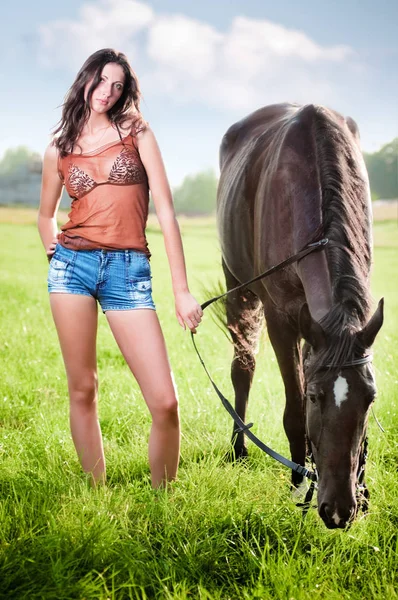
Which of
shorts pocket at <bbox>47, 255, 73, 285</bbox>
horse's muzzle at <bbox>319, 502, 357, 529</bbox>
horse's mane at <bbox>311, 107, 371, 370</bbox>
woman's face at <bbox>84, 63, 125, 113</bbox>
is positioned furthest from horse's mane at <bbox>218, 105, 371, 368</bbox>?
shorts pocket at <bbox>47, 255, 73, 285</bbox>

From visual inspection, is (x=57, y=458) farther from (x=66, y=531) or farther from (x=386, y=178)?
(x=386, y=178)

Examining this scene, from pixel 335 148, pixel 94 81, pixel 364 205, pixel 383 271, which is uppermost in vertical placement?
pixel 94 81

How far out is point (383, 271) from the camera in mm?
15680

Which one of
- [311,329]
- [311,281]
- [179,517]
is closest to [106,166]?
[311,281]

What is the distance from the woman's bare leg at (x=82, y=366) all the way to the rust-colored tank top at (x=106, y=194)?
0.27 metres

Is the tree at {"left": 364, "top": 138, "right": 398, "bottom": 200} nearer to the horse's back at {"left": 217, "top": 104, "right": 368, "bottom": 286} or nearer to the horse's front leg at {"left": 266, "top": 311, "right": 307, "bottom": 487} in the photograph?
the horse's back at {"left": 217, "top": 104, "right": 368, "bottom": 286}

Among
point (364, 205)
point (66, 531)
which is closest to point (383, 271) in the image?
point (364, 205)

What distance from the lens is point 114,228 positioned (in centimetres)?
262

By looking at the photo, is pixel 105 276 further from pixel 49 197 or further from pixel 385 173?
pixel 385 173

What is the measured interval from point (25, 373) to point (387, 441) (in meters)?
2.93

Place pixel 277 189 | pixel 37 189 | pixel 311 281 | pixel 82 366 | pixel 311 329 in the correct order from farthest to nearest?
pixel 37 189
pixel 277 189
pixel 82 366
pixel 311 281
pixel 311 329

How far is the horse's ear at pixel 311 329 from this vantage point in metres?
2.30

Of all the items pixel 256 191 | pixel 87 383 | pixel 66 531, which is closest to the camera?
pixel 66 531

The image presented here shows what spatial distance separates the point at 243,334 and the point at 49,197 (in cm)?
200
